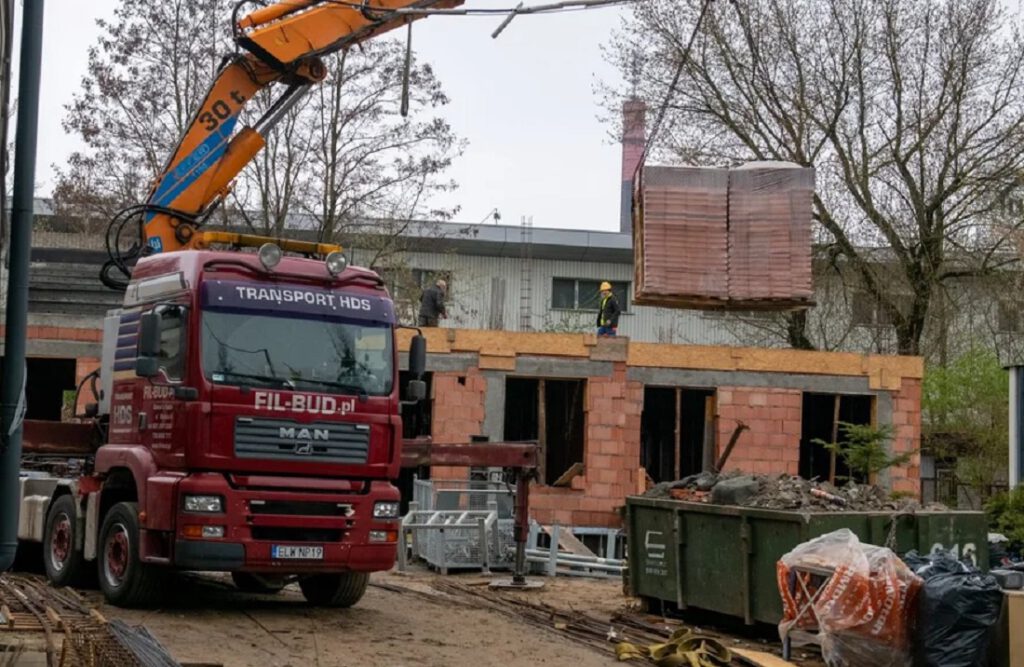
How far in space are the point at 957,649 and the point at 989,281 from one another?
20.7 m

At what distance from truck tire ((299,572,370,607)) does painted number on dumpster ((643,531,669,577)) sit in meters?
2.98

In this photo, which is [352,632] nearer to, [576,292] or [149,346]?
[149,346]

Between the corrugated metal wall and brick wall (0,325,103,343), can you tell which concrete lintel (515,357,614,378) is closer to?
brick wall (0,325,103,343)

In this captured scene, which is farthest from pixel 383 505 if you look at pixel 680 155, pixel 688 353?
pixel 680 155

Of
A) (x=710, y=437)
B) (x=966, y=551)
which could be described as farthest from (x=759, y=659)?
(x=710, y=437)

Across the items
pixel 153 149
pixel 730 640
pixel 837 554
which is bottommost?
pixel 730 640

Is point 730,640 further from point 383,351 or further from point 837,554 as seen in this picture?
point 383,351

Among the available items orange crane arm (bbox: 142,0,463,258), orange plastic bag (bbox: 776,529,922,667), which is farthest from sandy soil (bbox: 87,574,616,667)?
orange crane arm (bbox: 142,0,463,258)

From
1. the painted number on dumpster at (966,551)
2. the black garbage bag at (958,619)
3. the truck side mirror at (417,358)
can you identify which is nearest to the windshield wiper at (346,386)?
the truck side mirror at (417,358)

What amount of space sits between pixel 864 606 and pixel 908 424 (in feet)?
46.7

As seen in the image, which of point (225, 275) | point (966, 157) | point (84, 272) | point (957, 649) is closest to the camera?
point (957, 649)

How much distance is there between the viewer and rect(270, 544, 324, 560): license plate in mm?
11930

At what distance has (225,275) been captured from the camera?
12.2 meters

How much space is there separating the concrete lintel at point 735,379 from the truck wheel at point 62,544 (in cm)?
1115
